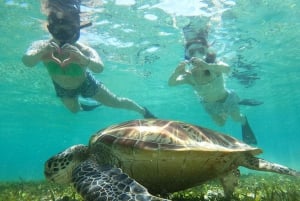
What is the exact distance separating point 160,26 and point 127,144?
13.2 m

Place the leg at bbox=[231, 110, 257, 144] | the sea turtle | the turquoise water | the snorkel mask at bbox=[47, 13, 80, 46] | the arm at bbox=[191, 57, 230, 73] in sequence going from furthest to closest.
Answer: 1. the turquoise water
2. the leg at bbox=[231, 110, 257, 144]
3. the arm at bbox=[191, 57, 230, 73]
4. the snorkel mask at bbox=[47, 13, 80, 46]
5. the sea turtle

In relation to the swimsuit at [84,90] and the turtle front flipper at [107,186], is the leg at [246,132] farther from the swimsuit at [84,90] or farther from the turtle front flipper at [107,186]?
the turtle front flipper at [107,186]

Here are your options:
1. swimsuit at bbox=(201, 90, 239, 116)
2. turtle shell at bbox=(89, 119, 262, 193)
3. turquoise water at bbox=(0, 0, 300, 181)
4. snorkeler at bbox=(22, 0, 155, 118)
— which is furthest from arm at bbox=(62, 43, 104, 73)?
swimsuit at bbox=(201, 90, 239, 116)

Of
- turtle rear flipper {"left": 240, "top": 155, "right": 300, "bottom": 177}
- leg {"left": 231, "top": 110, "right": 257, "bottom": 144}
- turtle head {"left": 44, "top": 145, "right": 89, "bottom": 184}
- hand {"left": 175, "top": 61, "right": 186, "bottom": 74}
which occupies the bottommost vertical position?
leg {"left": 231, "top": 110, "right": 257, "bottom": 144}

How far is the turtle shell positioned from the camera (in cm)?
346

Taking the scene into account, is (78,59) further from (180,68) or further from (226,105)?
(226,105)

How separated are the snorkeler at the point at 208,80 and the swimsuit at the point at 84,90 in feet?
10.4

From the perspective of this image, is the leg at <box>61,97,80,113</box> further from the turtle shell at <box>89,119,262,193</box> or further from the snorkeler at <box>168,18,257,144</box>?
the turtle shell at <box>89,119,262,193</box>

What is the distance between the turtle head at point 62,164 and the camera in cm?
400

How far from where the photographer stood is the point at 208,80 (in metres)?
13.0

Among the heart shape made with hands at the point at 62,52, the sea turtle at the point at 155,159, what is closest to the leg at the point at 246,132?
the heart shape made with hands at the point at 62,52

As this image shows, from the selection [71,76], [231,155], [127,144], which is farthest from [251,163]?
[71,76]

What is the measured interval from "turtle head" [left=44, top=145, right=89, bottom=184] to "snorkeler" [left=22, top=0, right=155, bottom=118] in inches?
216

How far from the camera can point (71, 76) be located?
10906 mm
